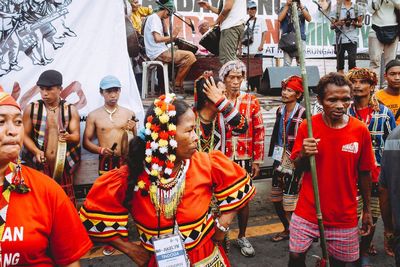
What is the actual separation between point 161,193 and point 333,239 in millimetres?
1489

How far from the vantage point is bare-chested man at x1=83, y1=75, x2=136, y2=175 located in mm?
4641

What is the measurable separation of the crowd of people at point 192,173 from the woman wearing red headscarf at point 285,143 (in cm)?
1

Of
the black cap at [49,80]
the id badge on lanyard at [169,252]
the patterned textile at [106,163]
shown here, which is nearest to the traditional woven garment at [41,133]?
the black cap at [49,80]

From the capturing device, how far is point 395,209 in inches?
91.7

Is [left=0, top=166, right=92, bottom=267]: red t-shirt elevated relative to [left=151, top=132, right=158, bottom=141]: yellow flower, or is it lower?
lower

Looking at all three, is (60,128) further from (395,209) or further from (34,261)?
(395,209)

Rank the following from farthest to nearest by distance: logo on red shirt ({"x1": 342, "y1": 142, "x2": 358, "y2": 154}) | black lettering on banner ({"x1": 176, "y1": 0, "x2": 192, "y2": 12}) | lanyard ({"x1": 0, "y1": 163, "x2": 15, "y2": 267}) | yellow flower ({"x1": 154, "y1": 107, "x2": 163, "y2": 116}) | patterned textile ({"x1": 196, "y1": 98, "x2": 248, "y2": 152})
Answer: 1. black lettering on banner ({"x1": 176, "y1": 0, "x2": 192, "y2": 12})
2. patterned textile ({"x1": 196, "y1": 98, "x2": 248, "y2": 152})
3. logo on red shirt ({"x1": 342, "y1": 142, "x2": 358, "y2": 154})
4. yellow flower ({"x1": 154, "y1": 107, "x2": 163, "y2": 116})
5. lanyard ({"x1": 0, "y1": 163, "x2": 15, "y2": 267})

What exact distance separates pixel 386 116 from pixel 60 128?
3.27 metres

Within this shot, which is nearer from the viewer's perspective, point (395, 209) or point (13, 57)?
point (395, 209)

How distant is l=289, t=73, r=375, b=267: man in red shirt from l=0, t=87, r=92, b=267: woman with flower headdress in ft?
5.72

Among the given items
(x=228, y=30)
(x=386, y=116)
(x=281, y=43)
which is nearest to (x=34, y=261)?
(x=386, y=116)

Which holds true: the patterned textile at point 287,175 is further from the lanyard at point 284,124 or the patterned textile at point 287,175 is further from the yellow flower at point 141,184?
the yellow flower at point 141,184

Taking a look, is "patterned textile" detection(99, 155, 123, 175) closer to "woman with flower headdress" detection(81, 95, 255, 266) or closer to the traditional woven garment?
the traditional woven garment

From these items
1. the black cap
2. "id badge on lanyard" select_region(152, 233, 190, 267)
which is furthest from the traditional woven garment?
"id badge on lanyard" select_region(152, 233, 190, 267)
